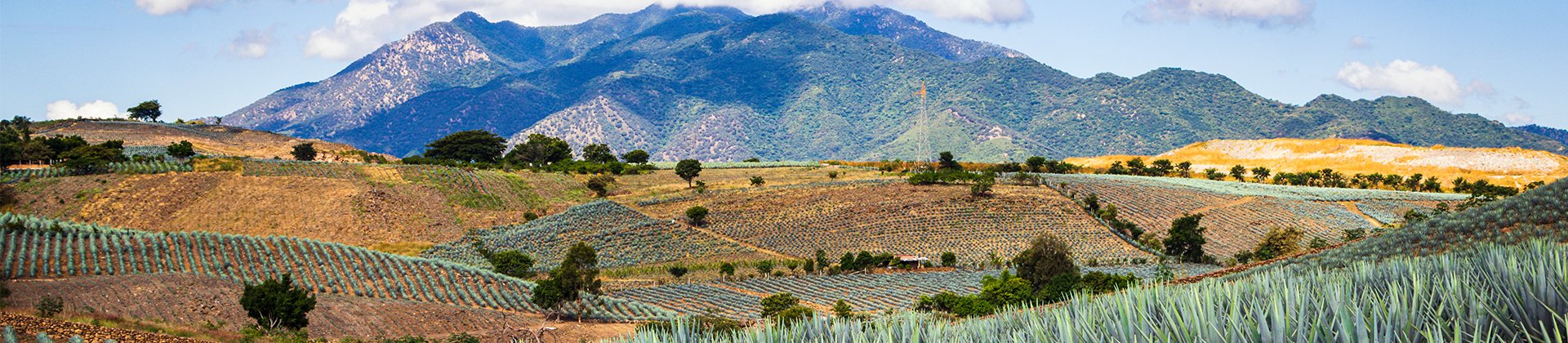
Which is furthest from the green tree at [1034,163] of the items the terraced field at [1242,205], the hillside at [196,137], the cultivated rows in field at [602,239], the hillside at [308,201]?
the hillside at [196,137]

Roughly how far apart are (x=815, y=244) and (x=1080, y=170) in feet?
188

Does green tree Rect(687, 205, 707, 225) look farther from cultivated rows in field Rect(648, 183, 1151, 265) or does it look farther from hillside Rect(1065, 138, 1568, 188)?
hillside Rect(1065, 138, 1568, 188)

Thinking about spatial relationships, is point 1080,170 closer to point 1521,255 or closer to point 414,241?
point 414,241

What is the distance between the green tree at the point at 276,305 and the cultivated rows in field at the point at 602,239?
34.3 meters

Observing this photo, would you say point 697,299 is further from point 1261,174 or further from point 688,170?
point 1261,174

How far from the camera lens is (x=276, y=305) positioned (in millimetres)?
26000

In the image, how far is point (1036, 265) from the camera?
4691 cm

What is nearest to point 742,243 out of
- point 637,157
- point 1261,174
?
point 637,157

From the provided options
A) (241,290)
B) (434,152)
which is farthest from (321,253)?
(434,152)

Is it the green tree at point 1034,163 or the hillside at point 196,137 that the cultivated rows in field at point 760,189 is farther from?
the hillside at point 196,137

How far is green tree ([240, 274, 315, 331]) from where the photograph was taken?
85.2 feet

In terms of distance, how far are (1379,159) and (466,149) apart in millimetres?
109483

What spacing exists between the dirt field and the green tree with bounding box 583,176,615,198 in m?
52.0

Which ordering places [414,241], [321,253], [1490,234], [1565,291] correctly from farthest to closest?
[414,241]
[321,253]
[1490,234]
[1565,291]
